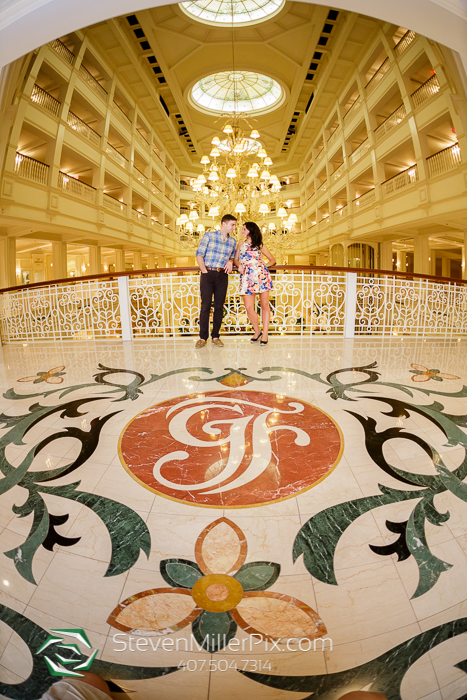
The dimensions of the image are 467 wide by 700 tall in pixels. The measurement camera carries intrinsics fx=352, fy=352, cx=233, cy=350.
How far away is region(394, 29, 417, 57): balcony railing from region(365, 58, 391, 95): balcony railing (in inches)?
15.4

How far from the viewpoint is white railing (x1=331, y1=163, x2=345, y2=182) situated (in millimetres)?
13836

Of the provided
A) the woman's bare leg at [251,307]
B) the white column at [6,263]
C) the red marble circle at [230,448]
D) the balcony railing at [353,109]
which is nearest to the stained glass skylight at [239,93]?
the balcony railing at [353,109]

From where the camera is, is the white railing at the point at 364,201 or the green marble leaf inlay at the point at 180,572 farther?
the white railing at the point at 364,201

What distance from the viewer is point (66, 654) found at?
3.11 feet

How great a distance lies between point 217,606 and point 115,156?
14.6 m

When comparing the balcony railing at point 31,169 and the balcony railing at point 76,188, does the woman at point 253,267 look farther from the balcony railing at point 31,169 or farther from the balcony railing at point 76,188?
the balcony railing at point 76,188

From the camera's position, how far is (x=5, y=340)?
5.48 metres

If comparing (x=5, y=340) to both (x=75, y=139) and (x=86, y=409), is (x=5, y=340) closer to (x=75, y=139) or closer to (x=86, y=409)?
(x=86, y=409)

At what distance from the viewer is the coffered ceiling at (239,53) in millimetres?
8898

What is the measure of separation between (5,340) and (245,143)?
554 cm

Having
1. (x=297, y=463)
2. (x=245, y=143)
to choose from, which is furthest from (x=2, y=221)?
(x=297, y=463)

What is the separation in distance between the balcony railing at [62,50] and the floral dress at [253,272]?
8.51 m

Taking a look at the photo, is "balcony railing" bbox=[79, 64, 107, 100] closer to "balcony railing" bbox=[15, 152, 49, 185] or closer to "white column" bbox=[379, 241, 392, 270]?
"balcony railing" bbox=[15, 152, 49, 185]

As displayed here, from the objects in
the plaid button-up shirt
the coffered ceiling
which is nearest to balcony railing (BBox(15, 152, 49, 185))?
the coffered ceiling
